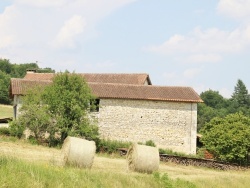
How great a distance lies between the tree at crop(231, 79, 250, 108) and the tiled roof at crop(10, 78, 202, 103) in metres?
75.2

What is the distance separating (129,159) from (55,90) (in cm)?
1386

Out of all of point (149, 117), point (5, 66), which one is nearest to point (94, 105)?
point (149, 117)

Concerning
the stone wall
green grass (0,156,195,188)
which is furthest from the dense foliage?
green grass (0,156,195,188)

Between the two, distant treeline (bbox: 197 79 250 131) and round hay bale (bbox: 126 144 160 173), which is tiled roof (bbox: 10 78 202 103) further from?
distant treeline (bbox: 197 79 250 131)

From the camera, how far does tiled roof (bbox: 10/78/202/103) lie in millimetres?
33875

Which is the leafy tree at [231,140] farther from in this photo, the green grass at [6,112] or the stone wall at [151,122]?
the green grass at [6,112]

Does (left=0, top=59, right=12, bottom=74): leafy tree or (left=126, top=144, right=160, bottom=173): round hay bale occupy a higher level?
(left=0, top=59, right=12, bottom=74): leafy tree

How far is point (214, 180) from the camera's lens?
16094 millimetres

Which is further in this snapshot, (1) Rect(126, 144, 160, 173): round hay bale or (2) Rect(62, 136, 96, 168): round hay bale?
(1) Rect(126, 144, 160, 173): round hay bale

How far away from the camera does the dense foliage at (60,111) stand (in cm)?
2898

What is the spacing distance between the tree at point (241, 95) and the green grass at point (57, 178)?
3817 inches

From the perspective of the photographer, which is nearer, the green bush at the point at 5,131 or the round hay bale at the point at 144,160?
the round hay bale at the point at 144,160

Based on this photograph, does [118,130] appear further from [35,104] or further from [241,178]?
[241,178]

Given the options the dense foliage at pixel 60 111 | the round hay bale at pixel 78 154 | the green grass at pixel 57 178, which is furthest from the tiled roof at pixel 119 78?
the green grass at pixel 57 178
